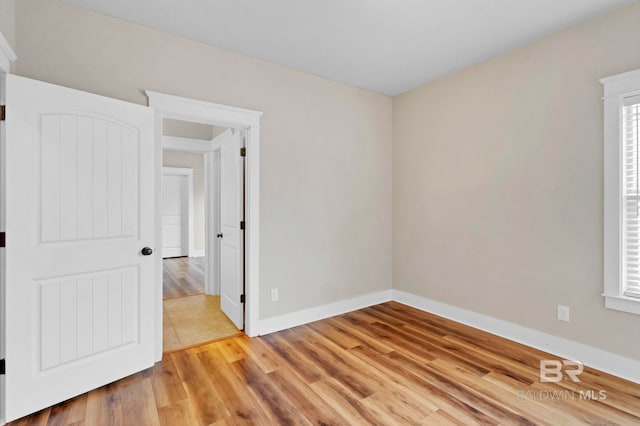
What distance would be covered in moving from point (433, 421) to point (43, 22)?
372 cm

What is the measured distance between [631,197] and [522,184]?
75 centimetres

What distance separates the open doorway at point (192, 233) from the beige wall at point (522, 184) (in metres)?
Answer: 2.32

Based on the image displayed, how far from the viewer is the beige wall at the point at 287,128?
2303 millimetres

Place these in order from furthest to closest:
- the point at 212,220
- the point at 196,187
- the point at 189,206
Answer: the point at 196,187 → the point at 189,206 → the point at 212,220

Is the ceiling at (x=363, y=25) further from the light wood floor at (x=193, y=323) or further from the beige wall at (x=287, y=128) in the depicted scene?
the light wood floor at (x=193, y=323)

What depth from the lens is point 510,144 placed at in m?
3.02

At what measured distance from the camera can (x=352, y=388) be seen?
87.7 inches

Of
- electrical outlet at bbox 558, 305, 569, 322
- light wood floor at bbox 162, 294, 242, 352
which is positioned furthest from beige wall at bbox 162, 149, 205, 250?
electrical outlet at bbox 558, 305, 569, 322

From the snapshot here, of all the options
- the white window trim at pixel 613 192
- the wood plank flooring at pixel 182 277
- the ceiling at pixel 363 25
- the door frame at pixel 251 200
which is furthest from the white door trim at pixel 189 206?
the white window trim at pixel 613 192

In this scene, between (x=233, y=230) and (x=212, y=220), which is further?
(x=212, y=220)

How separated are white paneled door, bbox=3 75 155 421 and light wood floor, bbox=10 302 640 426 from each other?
0.24 meters

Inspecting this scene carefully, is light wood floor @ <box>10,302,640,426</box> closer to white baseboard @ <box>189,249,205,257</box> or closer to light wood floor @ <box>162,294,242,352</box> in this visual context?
light wood floor @ <box>162,294,242,352</box>

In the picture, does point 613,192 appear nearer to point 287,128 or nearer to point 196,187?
point 287,128

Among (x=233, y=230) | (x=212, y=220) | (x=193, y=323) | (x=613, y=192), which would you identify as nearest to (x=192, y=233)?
(x=212, y=220)
